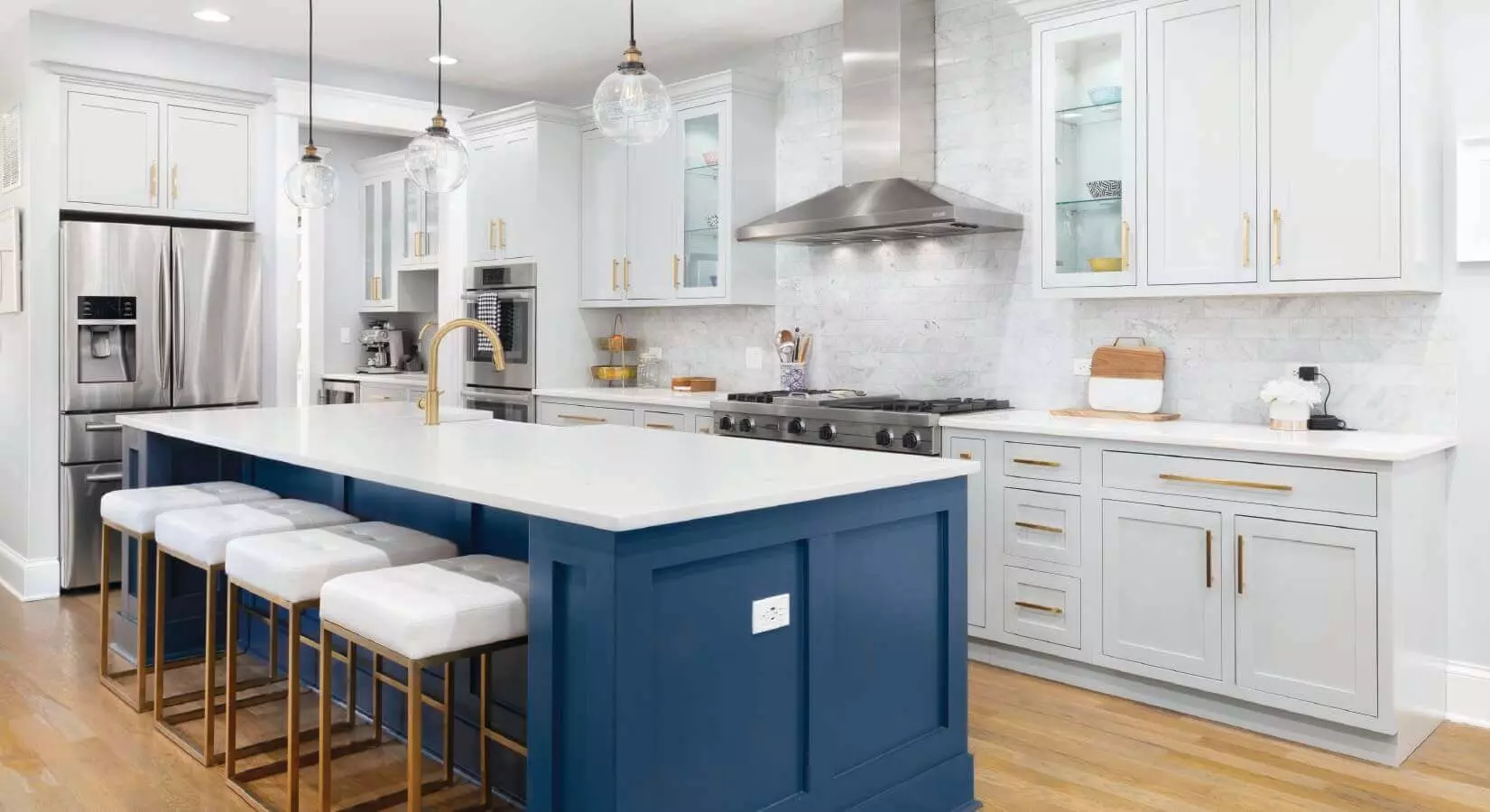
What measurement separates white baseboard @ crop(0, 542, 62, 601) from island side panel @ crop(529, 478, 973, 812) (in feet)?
13.7

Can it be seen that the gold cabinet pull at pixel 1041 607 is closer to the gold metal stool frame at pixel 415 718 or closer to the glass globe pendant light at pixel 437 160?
the gold metal stool frame at pixel 415 718

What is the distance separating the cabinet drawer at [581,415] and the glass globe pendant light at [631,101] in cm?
243

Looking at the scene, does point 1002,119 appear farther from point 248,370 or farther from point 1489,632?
point 248,370

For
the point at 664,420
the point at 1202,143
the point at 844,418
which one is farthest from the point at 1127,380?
the point at 664,420

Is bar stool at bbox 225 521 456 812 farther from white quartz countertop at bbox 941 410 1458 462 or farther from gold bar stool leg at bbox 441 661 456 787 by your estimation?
white quartz countertop at bbox 941 410 1458 462

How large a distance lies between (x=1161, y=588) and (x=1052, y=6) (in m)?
2.13

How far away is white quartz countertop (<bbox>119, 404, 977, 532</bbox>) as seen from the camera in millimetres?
2072

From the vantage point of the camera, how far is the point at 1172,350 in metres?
4.05

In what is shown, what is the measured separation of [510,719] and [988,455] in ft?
6.60

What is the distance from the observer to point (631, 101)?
2.98 m

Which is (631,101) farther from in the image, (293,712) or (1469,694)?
(1469,694)

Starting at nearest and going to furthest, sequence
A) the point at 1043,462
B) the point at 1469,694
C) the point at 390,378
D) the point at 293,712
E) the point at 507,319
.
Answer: the point at 293,712, the point at 1469,694, the point at 1043,462, the point at 507,319, the point at 390,378

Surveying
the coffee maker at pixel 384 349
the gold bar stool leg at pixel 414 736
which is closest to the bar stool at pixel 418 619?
the gold bar stool leg at pixel 414 736

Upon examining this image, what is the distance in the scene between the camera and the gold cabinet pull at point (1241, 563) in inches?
130
